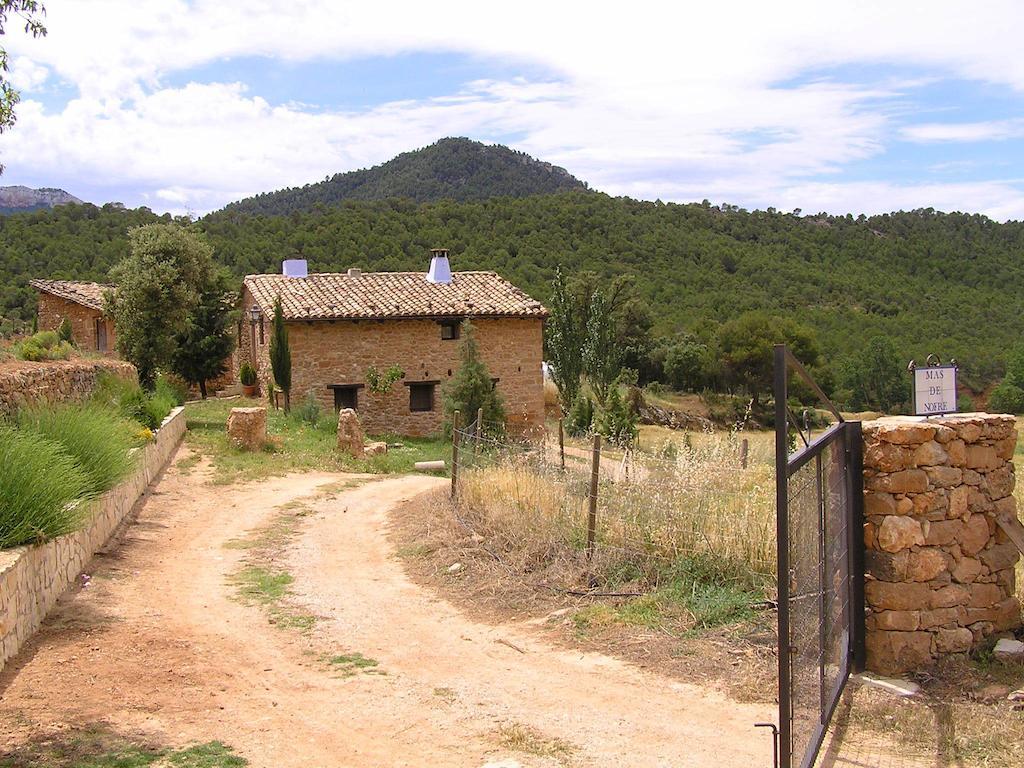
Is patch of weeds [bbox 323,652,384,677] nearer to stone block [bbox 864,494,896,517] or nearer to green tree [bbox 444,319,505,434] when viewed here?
stone block [bbox 864,494,896,517]

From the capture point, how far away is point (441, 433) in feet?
85.3

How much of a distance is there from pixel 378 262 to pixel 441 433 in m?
17.7

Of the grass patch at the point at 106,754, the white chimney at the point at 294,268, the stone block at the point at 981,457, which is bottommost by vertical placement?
the grass patch at the point at 106,754

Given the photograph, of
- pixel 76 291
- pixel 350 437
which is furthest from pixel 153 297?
pixel 76 291

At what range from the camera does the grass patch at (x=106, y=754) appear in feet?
15.4

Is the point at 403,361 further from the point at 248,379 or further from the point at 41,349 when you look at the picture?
the point at 41,349

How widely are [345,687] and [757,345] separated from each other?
36.8m

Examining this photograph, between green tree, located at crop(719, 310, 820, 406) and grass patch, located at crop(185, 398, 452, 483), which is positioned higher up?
green tree, located at crop(719, 310, 820, 406)

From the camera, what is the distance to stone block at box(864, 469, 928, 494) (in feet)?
19.9

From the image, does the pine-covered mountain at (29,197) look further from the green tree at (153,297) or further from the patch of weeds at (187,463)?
the patch of weeds at (187,463)

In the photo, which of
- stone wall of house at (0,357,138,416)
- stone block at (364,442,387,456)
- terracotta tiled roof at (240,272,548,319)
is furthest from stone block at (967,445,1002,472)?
terracotta tiled roof at (240,272,548,319)

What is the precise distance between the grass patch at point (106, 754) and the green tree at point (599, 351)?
24.7 m

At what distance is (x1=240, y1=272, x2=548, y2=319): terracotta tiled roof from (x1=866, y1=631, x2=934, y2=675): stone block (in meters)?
20.4

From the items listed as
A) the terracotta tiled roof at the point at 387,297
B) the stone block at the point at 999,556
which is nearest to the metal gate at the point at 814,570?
the stone block at the point at 999,556
